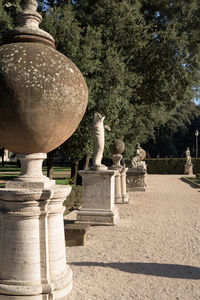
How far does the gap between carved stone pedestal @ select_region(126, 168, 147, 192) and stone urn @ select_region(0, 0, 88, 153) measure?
44.3 ft

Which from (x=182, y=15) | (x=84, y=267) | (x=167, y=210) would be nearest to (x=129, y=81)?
(x=182, y=15)

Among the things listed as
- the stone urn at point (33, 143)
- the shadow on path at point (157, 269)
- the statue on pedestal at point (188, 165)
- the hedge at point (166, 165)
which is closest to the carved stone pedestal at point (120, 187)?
the shadow on path at point (157, 269)

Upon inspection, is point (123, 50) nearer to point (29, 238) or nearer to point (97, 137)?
point (97, 137)

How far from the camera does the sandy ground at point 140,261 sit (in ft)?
13.6

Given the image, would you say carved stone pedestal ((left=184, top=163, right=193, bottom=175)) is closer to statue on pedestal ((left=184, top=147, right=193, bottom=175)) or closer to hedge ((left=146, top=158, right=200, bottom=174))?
statue on pedestal ((left=184, top=147, right=193, bottom=175))

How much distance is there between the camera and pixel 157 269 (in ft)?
16.4

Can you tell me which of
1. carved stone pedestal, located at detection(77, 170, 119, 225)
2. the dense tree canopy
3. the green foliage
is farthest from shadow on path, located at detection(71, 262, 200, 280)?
the dense tree canopy

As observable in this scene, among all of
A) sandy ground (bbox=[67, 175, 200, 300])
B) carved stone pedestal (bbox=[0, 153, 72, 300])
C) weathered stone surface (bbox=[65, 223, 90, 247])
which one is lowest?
sandy ground (bbox=[67, 175, 200, 300])

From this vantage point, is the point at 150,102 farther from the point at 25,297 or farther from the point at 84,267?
the point at 25,297

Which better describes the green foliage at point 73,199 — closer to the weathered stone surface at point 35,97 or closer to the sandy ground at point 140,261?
the sandy ground at point 140,261

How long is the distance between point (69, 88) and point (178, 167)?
34357 mm

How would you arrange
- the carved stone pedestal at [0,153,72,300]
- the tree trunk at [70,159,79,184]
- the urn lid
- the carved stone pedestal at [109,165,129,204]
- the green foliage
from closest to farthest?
the carved stone pedestal at [0,153,72,300] < the urn lid < the green foliage < the carved stone pedestal at [109,165,129,204] < the tree trunk at [70,159,79,184]

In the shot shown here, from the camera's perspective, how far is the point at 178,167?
36.3 m

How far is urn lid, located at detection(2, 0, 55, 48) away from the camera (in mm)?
3541
